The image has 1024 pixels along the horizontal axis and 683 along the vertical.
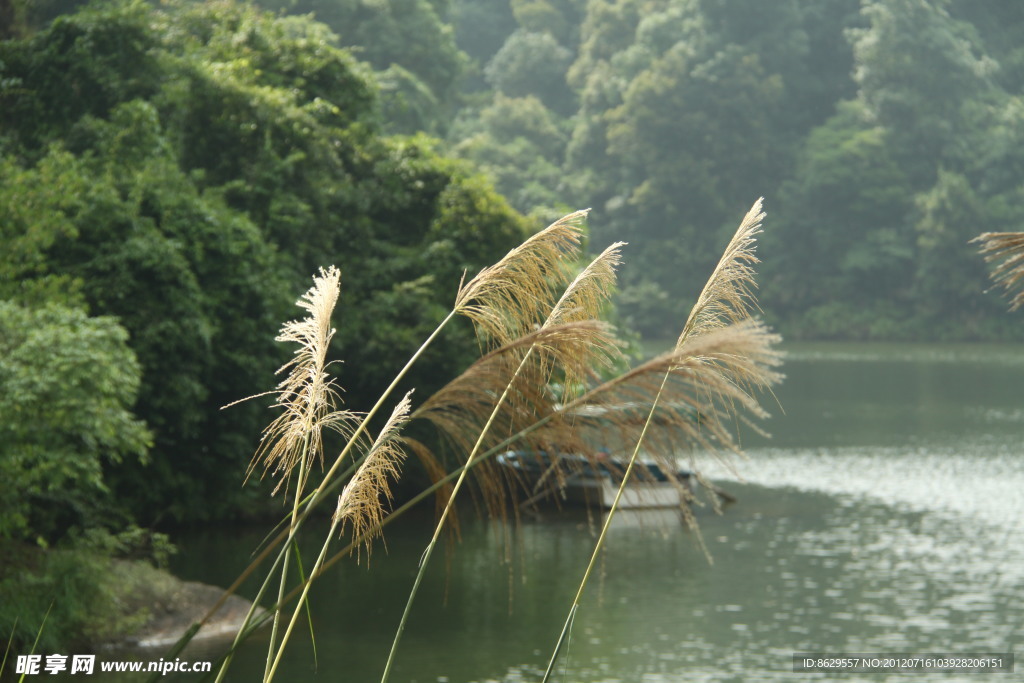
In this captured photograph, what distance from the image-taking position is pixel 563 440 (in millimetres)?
3303

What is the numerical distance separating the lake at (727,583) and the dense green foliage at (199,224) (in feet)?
6.67

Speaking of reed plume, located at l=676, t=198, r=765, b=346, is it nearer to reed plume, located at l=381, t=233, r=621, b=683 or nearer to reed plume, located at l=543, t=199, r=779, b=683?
reed plume, located at l=543, t=199, r=779, b=683

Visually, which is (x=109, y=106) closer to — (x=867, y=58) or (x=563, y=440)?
(x=563, y=440)

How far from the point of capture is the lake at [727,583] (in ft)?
39.8

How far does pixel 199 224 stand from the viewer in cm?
1602

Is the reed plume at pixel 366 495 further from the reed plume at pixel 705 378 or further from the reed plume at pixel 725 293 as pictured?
the reed plume at pixel 725 293

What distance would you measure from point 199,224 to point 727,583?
7.24 m

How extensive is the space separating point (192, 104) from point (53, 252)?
5.02 m

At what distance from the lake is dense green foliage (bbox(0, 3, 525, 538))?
2032 mm

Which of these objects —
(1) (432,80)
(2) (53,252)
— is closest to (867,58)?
(1) (432,80)

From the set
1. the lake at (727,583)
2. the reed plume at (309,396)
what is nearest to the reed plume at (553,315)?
the reed plume at (309,396)

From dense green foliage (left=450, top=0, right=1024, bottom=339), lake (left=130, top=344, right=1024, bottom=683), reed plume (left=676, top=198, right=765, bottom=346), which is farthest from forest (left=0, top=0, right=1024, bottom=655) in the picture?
dense green foliage (left=450, top=0, right=1024, bottom=339)

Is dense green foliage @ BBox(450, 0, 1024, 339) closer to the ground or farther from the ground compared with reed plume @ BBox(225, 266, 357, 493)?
farther from the ground

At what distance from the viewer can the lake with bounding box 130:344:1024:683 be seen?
12.1m
